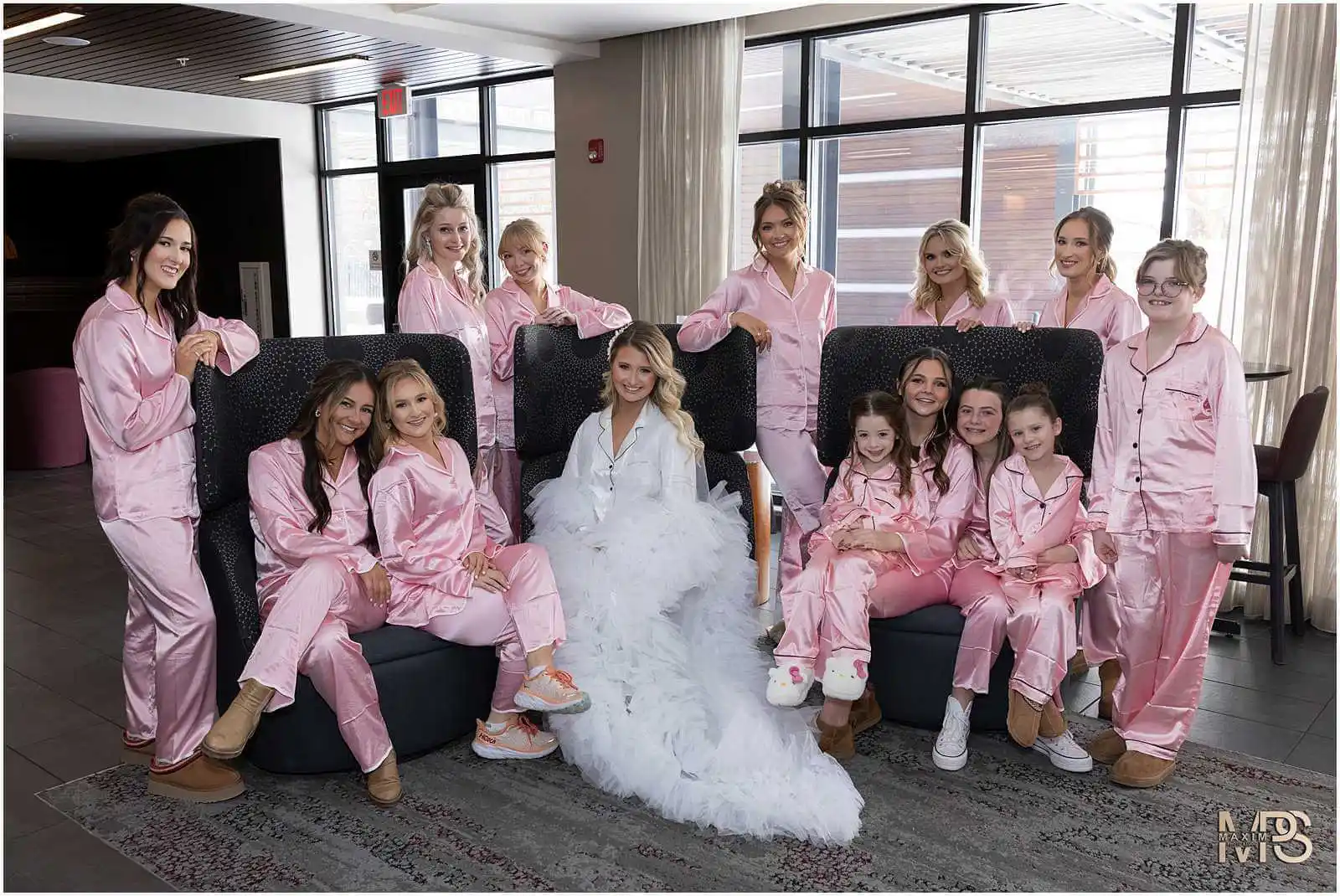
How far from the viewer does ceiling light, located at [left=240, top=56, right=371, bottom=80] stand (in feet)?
21.8

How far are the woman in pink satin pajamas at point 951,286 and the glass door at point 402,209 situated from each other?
442cm

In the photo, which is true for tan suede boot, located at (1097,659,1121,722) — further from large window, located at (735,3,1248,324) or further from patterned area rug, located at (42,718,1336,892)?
large window, located at (735,3,1248,324)

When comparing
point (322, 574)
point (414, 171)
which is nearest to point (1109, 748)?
point (322, 574)

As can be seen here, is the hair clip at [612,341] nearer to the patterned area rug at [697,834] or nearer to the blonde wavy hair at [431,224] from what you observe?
the blonde wavy hair at [431,224]

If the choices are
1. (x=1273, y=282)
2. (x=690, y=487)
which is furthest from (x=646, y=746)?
(x=1273, y=282)

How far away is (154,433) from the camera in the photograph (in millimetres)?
2590

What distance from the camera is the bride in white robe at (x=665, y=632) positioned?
2475mm

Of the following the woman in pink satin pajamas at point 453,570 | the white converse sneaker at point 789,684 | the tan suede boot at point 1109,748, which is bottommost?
the tan suede boot at point 1109,748

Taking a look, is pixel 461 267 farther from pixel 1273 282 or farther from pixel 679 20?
pixel 1273 282

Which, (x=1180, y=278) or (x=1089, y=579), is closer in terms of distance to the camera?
(x=1180, y=278)

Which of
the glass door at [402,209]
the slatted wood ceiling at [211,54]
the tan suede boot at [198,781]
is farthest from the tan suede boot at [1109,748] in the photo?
the glass door at [402,209]

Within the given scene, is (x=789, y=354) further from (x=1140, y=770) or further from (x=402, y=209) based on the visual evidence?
(x=402, y=209)

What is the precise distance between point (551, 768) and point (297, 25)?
4636 mm

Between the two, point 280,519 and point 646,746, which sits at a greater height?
point 280,519
